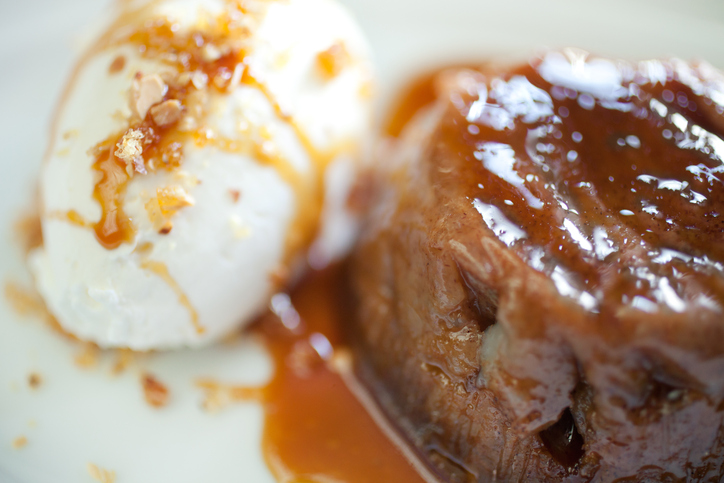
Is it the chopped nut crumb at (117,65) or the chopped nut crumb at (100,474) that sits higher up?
the chopped nut crumb at (117,65)

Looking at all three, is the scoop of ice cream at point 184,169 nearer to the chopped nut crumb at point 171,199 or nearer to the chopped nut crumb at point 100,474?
the chopped nut crumb at point 171,199

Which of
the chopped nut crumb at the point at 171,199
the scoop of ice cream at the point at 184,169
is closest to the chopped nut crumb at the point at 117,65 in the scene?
the scoop of ice cream at the point at 184,169

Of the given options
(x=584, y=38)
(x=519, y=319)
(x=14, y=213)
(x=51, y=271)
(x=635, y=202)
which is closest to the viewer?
(x=519, y=319)

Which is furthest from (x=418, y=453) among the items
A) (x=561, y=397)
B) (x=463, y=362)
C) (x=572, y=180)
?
(x=572, y=180)

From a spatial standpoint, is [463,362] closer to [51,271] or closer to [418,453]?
[418,453]

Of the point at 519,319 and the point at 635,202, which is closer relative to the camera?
the point at 519,319

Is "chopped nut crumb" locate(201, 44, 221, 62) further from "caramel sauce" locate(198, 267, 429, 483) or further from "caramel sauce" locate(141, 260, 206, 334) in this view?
"caramel sauce" locate(198, 267, 429, 483)

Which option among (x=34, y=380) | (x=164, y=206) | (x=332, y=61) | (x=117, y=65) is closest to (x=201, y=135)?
(x=164, y=206)
